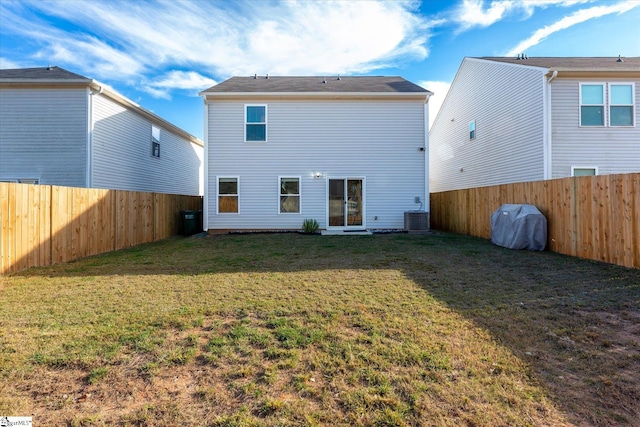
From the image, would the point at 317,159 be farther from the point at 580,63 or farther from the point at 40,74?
the point at 580,63

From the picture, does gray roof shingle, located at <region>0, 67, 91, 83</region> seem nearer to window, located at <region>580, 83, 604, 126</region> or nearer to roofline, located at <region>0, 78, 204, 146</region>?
roofline, located at <region>0, 78, 204, 146</region>

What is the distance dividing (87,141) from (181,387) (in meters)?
11.5


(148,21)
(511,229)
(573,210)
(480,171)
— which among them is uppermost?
(148,21)

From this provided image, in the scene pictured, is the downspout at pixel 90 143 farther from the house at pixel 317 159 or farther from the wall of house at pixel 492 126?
the wall of house at pixel 492 126

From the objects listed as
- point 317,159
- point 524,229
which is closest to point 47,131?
point 317,159

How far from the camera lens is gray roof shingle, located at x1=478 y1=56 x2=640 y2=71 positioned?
9922 millimetres

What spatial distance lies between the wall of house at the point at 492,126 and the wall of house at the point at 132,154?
15178 millimetres

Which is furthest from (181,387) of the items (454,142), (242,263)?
(454,142)

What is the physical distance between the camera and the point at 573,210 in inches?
269

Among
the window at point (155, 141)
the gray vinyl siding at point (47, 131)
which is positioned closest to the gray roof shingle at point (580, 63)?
the window at point (155, 141)

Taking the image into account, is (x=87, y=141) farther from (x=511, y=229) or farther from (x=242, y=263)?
(x=511, y=229)

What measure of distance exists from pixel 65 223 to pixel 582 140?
15.5 metres

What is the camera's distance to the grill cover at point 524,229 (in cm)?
761

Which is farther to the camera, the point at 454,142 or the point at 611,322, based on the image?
the point at 454,142
